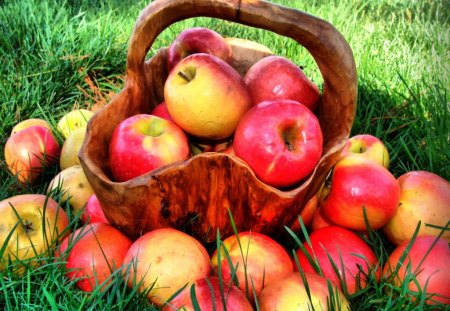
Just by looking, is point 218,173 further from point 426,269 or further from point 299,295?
point 426,269

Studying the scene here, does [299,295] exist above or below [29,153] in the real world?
above

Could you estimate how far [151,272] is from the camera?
1474 millimetres

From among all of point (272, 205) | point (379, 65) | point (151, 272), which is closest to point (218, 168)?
point (272, 205)

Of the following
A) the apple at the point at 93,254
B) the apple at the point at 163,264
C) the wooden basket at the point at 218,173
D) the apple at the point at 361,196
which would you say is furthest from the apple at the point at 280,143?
the apple at the point at 93,254

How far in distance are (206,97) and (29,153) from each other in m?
1.05

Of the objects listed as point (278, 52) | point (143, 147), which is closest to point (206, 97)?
point (143, 147)

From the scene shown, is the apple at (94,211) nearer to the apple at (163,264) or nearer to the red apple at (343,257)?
the apple at (163,264)

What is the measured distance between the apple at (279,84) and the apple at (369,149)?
302 millimetres

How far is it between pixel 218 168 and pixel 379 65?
6.59 ft

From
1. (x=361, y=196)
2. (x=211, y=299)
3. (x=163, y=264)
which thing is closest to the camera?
(x=211, y=299)

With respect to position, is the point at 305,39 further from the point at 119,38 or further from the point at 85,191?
the point at 119,38

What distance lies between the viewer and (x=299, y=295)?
53.7 inches

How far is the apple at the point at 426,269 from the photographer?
58.1 inches

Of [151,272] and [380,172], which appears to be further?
[380,172]
